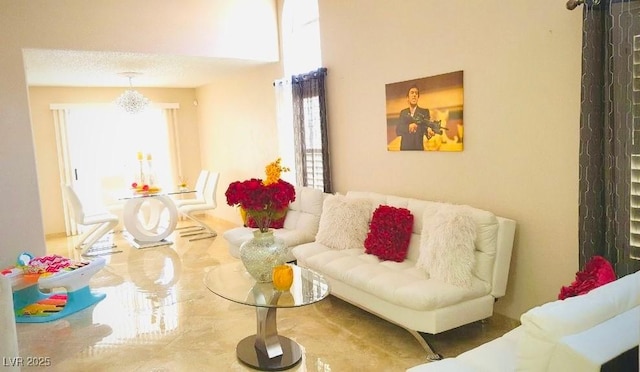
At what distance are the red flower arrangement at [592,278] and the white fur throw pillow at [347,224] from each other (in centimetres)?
183

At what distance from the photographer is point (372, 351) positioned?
9.73ft

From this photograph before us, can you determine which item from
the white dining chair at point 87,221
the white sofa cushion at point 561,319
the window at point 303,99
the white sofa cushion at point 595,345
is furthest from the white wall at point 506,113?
the white dining chair at point 87,221

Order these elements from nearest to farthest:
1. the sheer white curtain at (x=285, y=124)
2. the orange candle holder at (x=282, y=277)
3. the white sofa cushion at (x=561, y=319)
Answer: the white sofa cushion at (x=561, y=319) → the orange candle holder at (x=282, y=277) → the sheer white curtain at (x=285, y=124)

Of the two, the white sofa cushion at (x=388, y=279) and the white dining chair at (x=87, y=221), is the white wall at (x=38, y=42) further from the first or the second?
the white sofa cushion at (x=388, y=279)

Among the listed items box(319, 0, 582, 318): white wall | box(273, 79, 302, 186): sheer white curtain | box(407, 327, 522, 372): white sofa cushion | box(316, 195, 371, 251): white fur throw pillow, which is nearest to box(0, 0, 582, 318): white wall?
box(319, 0, 582, 318): white wall

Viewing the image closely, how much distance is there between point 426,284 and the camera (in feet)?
9.39

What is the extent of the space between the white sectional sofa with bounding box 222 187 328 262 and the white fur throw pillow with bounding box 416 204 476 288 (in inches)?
67.4

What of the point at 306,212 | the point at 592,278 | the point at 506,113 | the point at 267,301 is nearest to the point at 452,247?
the point at 592,278

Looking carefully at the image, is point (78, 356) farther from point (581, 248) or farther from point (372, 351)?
point (581, 248)

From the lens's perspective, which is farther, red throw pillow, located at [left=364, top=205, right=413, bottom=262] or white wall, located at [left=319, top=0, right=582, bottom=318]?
red throw pillow, located at [left=364, top=205, right=413, bottom=262]

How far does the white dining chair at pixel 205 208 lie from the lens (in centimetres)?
677

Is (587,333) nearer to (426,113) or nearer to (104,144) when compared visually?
(426,113)

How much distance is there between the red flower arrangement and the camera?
214 cm

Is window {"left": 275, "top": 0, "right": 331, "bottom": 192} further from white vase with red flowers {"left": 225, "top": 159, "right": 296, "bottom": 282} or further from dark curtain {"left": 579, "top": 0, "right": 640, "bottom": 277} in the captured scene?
dark curtain {"left": 579, "top": 0, "right": 640, "bottom": 277}
